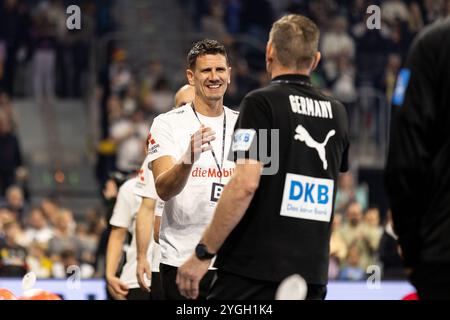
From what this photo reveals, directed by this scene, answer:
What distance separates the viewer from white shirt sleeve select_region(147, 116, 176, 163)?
6.54m

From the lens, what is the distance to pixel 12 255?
527 inches

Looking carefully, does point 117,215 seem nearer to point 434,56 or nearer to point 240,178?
point 240,178

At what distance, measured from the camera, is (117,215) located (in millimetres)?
8711

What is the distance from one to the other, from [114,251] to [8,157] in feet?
31.8

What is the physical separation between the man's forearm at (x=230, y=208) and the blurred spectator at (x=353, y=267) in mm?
8807

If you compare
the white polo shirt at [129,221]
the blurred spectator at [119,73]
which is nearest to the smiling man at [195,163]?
the white polo shirt at [129,221]

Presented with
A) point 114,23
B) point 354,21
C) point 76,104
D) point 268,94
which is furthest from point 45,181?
point 268,94

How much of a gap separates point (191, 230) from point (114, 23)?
47.1ft

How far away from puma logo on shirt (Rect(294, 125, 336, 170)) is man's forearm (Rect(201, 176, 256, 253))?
0.39m

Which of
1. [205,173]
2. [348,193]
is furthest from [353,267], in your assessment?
[205,173]

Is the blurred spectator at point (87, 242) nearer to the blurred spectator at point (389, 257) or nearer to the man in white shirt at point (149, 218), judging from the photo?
the blurred spectator at point (389, 257)

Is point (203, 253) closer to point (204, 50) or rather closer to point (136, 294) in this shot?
point (204, 50)

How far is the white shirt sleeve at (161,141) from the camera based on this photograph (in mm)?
6543

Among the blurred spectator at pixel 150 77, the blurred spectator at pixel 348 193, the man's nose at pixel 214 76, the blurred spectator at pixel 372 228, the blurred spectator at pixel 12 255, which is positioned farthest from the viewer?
the blurred spectator at pixel 150 77
